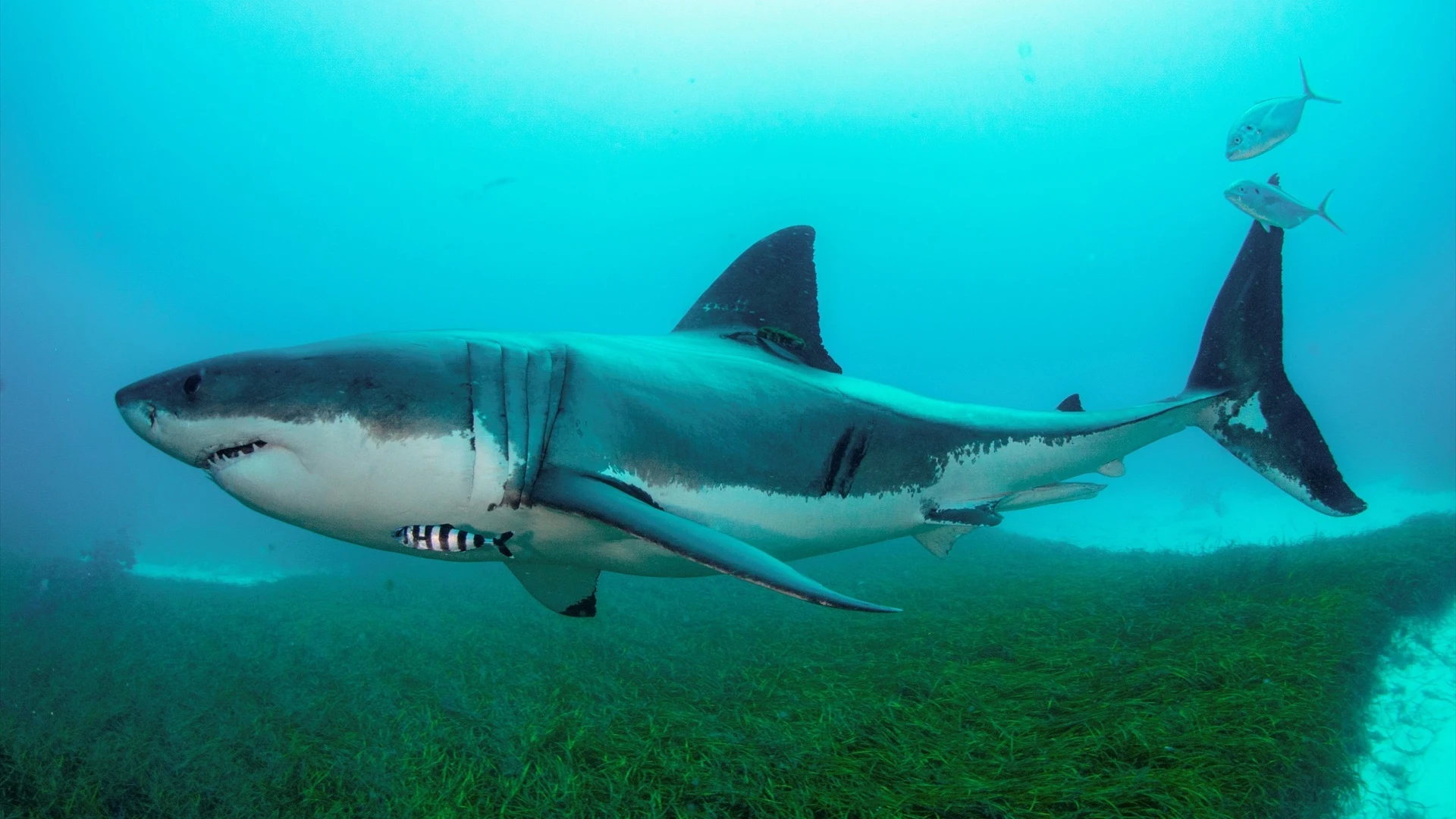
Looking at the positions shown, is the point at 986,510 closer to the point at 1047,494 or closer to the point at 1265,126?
the point at 1047,494

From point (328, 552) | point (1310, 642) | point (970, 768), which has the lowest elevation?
point (328, 552)

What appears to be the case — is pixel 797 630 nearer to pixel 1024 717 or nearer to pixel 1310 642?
pixel 1024 717

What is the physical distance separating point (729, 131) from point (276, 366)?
83992mm

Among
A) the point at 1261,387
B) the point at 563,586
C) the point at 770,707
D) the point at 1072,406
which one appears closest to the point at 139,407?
the point at 563,586

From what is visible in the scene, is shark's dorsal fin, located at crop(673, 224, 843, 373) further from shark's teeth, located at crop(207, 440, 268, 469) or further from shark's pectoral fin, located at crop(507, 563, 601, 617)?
shark's teeth, located at crop(207, 440, 268, 469)

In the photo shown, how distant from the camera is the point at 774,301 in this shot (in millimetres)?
4734

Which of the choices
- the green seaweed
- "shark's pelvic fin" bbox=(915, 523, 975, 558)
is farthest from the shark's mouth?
"shark's pelvic fin" bbox=(915, 523, 975, 558)

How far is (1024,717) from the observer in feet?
13.9

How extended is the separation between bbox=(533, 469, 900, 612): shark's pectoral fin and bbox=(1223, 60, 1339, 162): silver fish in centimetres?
1162

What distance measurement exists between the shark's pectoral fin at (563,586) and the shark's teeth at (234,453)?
174cm

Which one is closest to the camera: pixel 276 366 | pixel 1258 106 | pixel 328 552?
pixel 276 366

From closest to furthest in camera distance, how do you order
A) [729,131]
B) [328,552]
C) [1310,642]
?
1. [1310,642]
2. [328,552]
3. [729,131]

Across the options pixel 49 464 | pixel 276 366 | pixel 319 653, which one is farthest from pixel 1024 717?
pixel 49 464

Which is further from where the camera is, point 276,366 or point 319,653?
point 319,653
